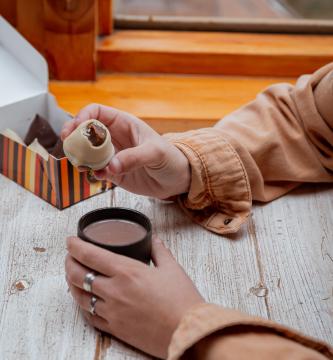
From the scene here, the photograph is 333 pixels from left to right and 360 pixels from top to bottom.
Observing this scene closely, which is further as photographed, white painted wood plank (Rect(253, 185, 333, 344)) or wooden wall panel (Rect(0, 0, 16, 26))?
wooden wall panel (Rect(0, 0, 16, 26))

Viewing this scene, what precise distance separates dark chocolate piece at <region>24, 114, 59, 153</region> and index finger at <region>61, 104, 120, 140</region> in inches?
9.1

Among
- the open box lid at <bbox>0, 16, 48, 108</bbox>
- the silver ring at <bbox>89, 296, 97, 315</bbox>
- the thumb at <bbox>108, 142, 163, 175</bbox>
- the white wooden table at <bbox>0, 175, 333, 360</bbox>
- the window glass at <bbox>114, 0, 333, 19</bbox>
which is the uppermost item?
the thumb at <bbox>108, 142, 163, 175</bbox>

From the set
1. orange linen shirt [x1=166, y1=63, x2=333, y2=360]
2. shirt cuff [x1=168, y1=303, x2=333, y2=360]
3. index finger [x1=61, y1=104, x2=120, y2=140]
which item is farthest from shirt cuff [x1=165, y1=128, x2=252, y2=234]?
shirt cuff [x1=168, y1=303, x2=333, y2=360]

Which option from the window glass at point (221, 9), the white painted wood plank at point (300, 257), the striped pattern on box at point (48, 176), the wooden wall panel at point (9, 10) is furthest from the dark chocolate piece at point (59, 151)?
the window glass at point (221, 9)

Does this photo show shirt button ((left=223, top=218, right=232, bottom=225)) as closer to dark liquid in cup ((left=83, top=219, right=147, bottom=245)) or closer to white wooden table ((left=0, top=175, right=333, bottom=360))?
white wooden table ((left=0, top=175, right=333, bottom=360))

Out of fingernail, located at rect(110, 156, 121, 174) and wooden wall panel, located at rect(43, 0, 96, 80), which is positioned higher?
fingernail, located at rect(110, 156, 121, 174)

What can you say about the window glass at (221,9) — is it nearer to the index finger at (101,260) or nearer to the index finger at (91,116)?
the index finger at (91,116)

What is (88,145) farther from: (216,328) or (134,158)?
(216,328)

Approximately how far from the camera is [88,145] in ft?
2.87

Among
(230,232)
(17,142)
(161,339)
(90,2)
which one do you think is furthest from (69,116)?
(161,339)

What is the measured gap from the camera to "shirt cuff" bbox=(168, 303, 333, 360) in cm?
71

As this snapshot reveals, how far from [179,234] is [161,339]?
31 cm

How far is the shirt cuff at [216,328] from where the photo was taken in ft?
2.34

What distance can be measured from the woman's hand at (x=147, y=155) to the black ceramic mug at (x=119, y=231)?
0.10 meters
